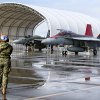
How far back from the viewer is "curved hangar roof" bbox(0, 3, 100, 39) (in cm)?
5447

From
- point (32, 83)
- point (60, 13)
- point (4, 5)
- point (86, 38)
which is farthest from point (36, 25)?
point (32, 83)

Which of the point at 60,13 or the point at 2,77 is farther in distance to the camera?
the point at 60,13

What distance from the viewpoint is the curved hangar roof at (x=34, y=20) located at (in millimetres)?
54469

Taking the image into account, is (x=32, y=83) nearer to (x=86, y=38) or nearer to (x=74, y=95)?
(x=74, y=95)

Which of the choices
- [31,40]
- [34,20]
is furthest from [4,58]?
[34,20]

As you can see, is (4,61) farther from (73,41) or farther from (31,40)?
(31,40)

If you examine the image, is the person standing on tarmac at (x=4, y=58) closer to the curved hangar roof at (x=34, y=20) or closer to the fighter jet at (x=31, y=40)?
the curved hangar roof at (x=34, y=20)

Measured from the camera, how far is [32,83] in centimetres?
1223

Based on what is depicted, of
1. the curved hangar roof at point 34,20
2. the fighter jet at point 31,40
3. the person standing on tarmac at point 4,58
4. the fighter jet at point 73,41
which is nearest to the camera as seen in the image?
the person standing on tarmac at point 4,58

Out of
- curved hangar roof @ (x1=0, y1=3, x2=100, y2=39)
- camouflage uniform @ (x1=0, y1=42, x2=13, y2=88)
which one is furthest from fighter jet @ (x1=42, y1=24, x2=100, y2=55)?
camouflage uniform @ (x1=0, y1=42, x2=13, y2=88)

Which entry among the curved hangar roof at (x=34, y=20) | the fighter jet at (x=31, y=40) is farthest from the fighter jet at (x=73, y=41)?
the fighter jet at (x=31, y=40)

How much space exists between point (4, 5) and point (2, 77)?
47240mm

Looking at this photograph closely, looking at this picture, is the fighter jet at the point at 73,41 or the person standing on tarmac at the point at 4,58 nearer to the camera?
the person standing on tarmac at the point at 4,58

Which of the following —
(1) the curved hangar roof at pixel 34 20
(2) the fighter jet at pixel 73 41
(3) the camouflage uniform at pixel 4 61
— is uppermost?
(1) the curved hangar roof at pixel 34 20
